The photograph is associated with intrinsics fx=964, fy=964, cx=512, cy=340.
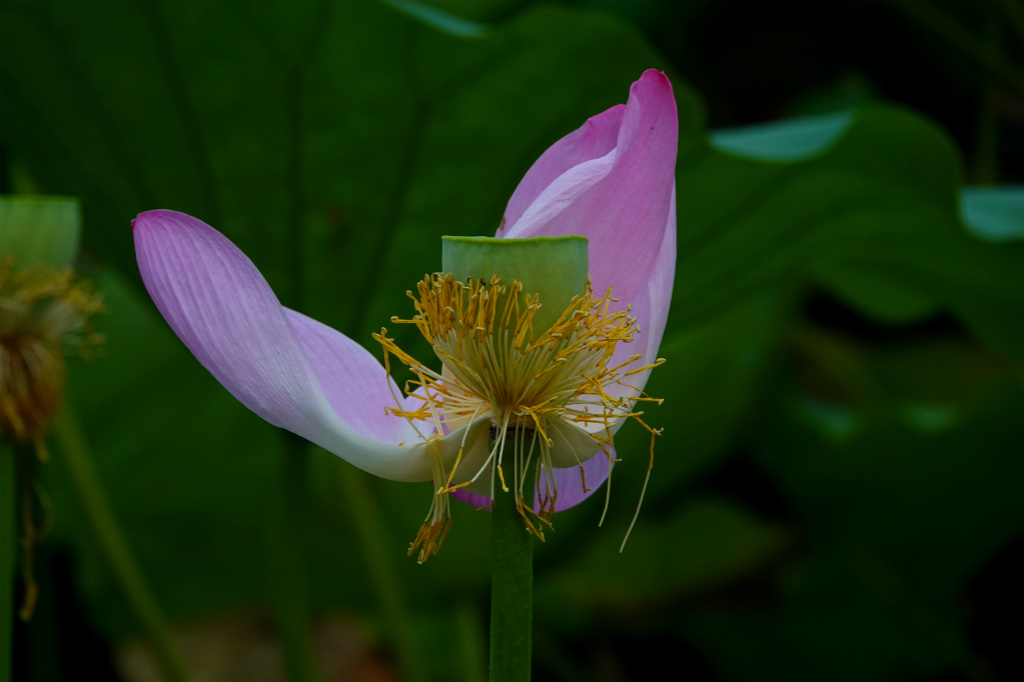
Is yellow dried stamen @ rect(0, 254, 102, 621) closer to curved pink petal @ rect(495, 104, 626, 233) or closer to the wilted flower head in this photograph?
the wilted flower head

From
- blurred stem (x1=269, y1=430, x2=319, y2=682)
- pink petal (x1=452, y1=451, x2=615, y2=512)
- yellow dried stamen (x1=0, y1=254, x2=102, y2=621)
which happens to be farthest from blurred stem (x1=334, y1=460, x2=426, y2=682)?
pink petal (x1=452, y1=451, x2=615, y2=512)

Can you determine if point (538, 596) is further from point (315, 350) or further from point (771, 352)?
point (315, 350)

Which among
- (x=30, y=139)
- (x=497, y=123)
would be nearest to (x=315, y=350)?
(x=497, y=123)

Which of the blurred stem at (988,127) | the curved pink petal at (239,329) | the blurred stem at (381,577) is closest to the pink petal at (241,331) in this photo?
the curved pink petal at (239,329)

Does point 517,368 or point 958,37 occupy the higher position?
point 958,37

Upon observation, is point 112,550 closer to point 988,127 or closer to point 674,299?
point 674,299

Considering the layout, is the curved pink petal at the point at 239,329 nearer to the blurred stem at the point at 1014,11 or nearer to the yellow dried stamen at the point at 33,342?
the yellow dried stamen at the point at 33,342

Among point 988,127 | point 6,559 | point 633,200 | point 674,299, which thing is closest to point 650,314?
point 633,200
